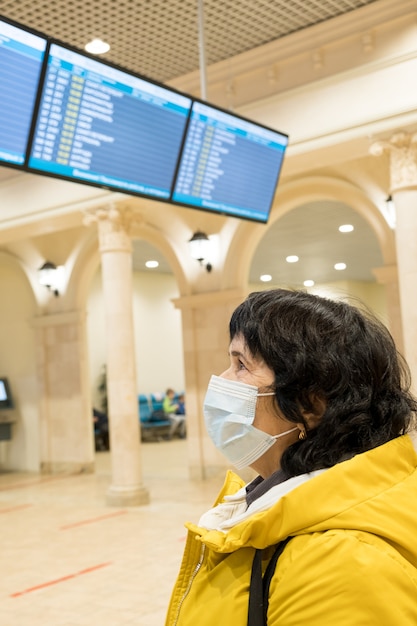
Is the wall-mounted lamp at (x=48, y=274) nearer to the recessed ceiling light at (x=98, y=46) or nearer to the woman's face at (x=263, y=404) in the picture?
the recessed ceiling light at (x=98, y=46)

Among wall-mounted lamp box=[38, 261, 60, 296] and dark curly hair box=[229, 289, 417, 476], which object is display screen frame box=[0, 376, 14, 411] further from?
dark curly hair box=[229, 289, 417, 476]

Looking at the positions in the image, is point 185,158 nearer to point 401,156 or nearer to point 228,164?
point 228,164

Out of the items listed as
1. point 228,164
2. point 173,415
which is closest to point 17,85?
point 228,164

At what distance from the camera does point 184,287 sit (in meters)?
11.7

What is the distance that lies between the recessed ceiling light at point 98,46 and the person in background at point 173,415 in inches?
523

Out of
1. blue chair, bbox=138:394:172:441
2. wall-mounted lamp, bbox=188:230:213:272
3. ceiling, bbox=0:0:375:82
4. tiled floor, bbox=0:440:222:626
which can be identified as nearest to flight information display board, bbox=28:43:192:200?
ceiling, bbox=0:0:375:82

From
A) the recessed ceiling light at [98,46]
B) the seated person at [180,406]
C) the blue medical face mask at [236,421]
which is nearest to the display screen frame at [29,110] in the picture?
the recessed ceiling light at [98,46]

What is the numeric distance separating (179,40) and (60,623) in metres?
5.01

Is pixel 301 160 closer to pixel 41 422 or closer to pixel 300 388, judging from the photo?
pixel 300 388

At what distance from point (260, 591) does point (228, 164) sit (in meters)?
4.88

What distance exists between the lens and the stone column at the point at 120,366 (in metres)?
9.34

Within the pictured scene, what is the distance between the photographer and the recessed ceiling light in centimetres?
688

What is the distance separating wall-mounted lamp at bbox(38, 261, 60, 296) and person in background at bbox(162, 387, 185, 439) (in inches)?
276

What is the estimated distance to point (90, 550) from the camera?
7176mm
